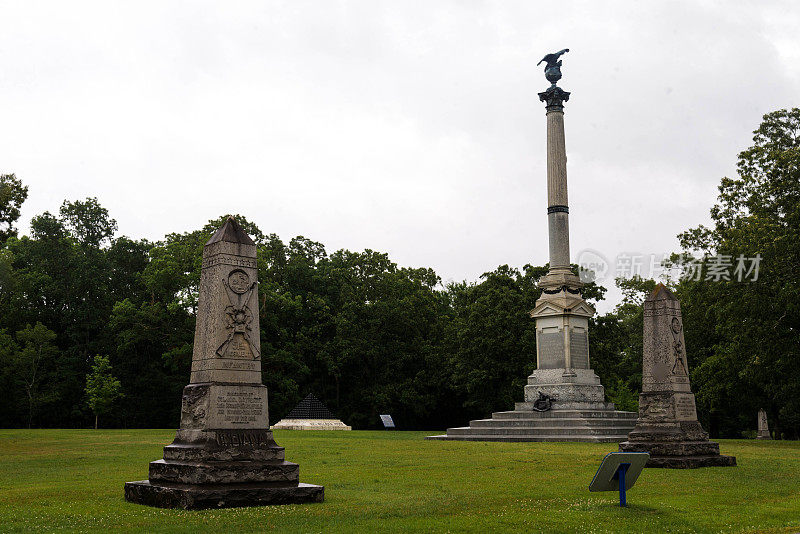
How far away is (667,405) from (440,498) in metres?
8.91

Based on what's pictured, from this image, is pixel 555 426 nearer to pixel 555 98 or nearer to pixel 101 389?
pixel 555 98

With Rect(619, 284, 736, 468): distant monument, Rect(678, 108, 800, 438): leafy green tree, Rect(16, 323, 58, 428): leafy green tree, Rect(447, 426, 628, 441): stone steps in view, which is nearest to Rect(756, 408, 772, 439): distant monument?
Rect(678, 108, 800, 438): leafy green tree

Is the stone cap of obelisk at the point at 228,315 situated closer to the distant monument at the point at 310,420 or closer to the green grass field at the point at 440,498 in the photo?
the green grass field at the point at 440,498

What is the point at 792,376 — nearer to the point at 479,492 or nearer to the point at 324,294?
the point at 479,492

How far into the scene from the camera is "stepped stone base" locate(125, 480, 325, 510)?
415 inches

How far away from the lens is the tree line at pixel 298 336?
4853 centimetres

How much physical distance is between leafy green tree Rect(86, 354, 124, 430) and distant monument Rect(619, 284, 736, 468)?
38.3m

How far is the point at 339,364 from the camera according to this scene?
54.6m

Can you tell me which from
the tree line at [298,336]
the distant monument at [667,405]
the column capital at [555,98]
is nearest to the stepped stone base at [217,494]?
the distant monument at [667,405]

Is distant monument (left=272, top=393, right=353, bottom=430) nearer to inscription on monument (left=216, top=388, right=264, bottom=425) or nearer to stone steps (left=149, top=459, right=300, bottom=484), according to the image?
inscription on monument (left=216, top=388, right=264, bottom=425)

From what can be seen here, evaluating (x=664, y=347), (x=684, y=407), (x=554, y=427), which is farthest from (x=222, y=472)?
(x=554, y=427)

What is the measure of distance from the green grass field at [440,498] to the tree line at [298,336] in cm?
2656

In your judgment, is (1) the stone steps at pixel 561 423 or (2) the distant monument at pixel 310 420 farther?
(2) the distant monument at pixel 310 420

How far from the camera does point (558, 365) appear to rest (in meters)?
34.3
